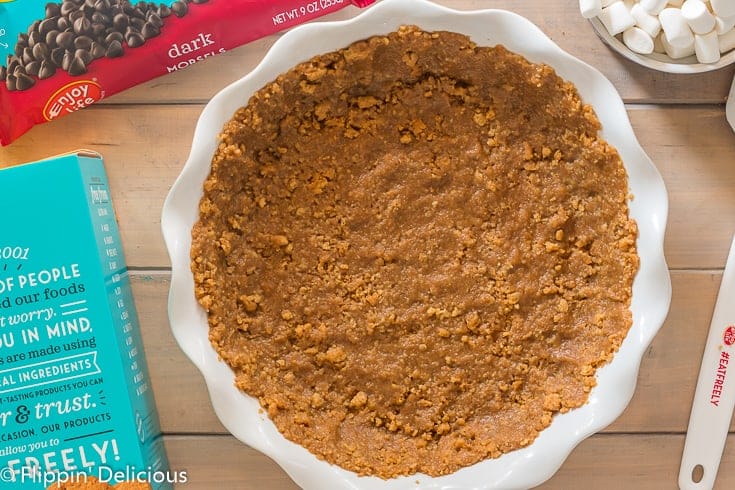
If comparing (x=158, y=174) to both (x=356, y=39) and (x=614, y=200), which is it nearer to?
(x=356, y=39)

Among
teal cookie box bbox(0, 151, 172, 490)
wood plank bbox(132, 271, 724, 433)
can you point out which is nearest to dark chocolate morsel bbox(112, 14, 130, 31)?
teal cookie box bbox(0, 151, 172, 490)

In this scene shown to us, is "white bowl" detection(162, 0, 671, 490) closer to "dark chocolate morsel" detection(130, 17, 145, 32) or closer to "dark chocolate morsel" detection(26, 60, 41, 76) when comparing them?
"dark chocolate morsel" detection(130, 17, 145, 32)

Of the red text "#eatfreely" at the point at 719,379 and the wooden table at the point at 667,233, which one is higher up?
the wooden table at the point at 667,233

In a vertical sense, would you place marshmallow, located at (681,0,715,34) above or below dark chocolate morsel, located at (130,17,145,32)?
below

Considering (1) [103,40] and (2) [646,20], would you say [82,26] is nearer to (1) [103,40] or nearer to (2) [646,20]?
(1) [103,40]

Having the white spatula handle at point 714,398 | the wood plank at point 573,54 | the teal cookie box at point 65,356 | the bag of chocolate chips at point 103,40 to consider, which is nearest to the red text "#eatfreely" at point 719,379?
the white spatula handle at point 714,398

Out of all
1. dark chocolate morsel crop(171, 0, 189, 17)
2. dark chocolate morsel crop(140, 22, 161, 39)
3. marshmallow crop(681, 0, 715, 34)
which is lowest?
marshmallow crop(681, 0, 715, 34)

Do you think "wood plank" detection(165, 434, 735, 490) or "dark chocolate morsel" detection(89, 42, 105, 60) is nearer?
"dark chocolate morsel" detection(89, 42, 105, 60)

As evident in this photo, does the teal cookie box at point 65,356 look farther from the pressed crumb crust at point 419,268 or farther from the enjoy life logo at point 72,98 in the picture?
the pressed crumb crust at point 419,268
